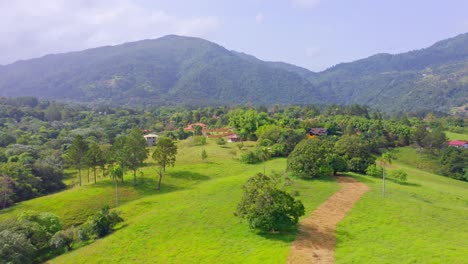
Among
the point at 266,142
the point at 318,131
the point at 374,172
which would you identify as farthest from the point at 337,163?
the point at 318,131


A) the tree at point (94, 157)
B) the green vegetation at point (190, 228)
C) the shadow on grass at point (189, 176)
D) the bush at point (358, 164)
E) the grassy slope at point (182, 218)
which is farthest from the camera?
the bush at point (358, 164)

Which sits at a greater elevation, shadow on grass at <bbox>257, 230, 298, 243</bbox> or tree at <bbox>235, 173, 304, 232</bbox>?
tree at <bbox>235, 173, 304, 232</bbox>

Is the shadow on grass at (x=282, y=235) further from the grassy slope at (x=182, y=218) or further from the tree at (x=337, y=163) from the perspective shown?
Answer: the tree at (x=337, y=163)

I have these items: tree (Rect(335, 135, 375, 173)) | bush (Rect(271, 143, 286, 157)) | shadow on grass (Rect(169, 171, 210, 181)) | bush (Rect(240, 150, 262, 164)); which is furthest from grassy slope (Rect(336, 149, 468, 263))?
shadow on grass (Rect(169, 171, 210, 181))

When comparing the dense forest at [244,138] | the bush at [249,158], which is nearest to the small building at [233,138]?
the dense forest at [244,138]

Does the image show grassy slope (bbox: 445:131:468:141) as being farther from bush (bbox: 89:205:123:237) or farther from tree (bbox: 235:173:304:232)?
bush (bbox: 89:205:123:237)

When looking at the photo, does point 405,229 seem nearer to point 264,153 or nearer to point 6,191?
point 264,153
